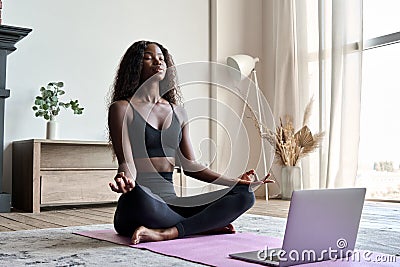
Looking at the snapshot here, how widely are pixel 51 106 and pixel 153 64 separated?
2166 mm

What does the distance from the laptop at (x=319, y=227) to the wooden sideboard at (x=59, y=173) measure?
97.0 inches

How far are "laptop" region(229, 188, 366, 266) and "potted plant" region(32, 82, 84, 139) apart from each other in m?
2.74

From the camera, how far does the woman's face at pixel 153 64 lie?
7.22ft

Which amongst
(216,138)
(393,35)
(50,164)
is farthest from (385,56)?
(50,164)

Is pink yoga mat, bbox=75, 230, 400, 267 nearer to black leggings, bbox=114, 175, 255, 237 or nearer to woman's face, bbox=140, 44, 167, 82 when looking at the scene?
black leggings, bbox=114, 175, 255, 237

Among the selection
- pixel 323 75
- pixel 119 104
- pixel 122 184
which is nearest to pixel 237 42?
pixel 323 75

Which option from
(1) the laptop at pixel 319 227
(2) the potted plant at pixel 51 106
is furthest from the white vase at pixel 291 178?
(1) the laptop at pixel 319 227

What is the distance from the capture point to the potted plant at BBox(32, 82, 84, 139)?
4094mm

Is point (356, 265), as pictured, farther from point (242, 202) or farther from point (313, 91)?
point (313, 91)

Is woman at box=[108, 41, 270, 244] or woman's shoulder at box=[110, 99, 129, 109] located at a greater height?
woman's shoulder at box=[110, 99, 129, 109]

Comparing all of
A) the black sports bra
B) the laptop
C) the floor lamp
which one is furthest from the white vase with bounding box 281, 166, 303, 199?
the laptop

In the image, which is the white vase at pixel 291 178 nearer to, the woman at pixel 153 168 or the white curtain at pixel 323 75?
the white curtain at pixel 323 75

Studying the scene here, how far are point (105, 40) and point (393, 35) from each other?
7.98 ft

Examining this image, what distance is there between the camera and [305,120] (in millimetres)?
4762
